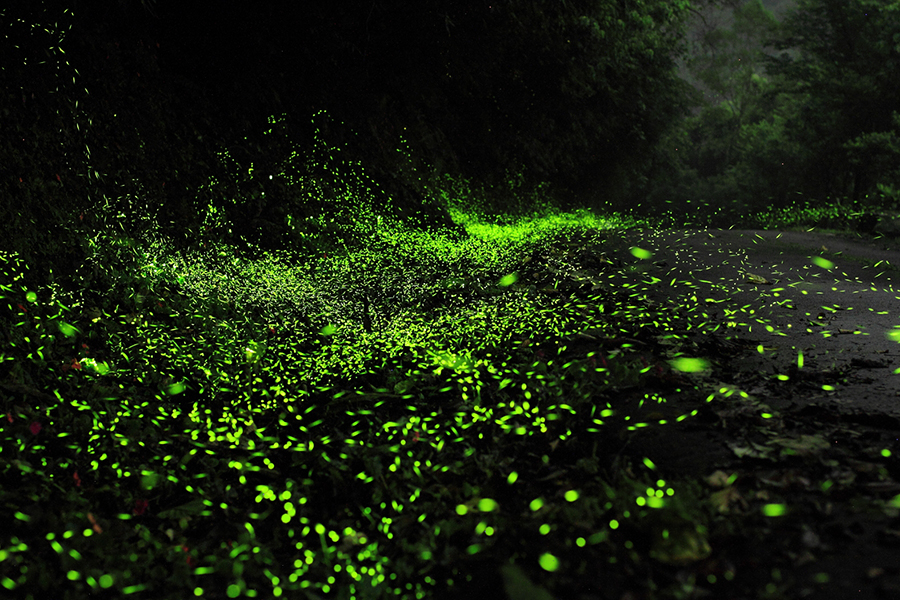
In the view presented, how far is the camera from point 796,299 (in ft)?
17.5

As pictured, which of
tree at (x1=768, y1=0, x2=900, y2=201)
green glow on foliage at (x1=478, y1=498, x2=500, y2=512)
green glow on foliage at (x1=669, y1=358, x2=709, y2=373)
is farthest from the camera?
tree at (x1=768, y1=0, x2=900, y2=201)

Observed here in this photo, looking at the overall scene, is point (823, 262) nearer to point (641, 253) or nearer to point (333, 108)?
point (641, 253)

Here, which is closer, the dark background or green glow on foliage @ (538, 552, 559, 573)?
green glow on foliage @ (538, 552, 559, 573)

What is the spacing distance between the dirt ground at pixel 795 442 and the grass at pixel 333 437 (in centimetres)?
13

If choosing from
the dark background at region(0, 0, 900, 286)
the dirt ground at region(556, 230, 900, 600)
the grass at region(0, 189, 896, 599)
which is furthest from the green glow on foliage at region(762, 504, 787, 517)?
the dark background at region(0, 0, 900, 286)

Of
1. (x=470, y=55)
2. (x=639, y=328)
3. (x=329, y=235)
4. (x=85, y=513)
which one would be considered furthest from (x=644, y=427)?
(x=470, y=55)

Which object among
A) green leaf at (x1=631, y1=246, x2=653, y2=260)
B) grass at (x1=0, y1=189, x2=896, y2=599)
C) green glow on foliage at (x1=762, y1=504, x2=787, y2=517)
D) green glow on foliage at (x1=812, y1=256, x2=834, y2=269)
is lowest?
green glow on foliage at (x1=812, y1=256, x2=834, y2=269)

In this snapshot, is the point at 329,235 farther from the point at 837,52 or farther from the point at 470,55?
the point at 837,52

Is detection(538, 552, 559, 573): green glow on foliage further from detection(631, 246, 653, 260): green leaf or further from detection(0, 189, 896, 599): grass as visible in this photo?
detection(631, 246, 653, 260): green leaf

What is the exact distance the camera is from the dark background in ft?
17.3

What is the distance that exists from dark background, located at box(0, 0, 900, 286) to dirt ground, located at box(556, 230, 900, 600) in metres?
4.95

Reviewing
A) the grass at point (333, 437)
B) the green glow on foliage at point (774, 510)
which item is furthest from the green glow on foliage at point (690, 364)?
the green glow on foliage at point (774, 510)

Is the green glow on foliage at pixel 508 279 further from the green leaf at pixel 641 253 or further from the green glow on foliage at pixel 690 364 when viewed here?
the green glow on foliage at pixel 690 364

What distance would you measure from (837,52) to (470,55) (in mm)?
17171
